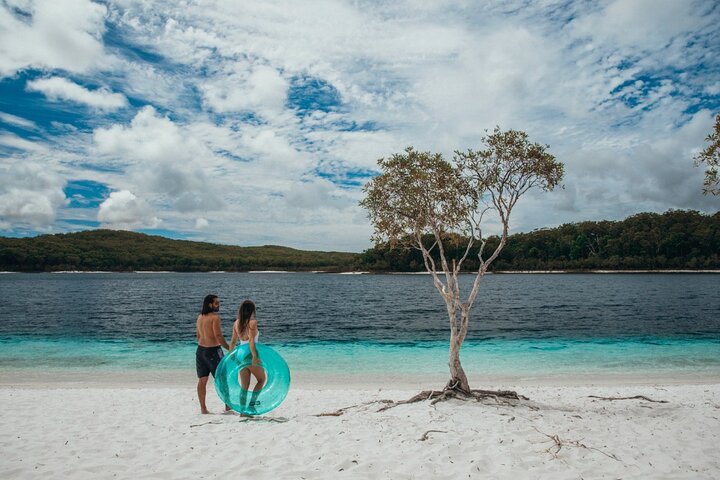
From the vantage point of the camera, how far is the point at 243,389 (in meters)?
8.52

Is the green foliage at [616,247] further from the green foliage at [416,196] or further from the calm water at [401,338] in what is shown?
the green foliage at [416,196]

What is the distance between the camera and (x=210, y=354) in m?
9.04

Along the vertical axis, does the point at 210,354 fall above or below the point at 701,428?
above

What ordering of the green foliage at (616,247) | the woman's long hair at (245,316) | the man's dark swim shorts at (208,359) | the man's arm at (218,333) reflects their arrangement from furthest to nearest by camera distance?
the green foliage at (616,247) → the man's dark swim shorts at (208,359) → the man's arm at (218,333) → the woman's long hair at (245,316)

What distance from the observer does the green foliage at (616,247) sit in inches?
5625

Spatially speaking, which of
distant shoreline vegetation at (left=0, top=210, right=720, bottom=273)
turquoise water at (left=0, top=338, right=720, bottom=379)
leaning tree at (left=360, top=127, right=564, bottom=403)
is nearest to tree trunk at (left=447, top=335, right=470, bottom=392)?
leaning tree at (left=360, top=127, right=564, bottom=403)

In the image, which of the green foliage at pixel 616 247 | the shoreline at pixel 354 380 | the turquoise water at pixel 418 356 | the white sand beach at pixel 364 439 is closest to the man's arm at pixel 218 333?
the white sand beach at pixel 364 439

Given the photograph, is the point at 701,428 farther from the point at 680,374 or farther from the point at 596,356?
the point at 596,356

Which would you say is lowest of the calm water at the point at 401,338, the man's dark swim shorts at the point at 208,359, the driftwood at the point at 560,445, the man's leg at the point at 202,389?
the calm water at the point at 401,338

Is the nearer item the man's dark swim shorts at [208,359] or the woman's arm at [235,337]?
the woman's arm at [235,337]

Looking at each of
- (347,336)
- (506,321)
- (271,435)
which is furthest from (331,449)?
(506,321)

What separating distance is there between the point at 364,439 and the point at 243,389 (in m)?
2.52

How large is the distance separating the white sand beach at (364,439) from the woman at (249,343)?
0.54m

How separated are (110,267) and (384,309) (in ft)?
596
